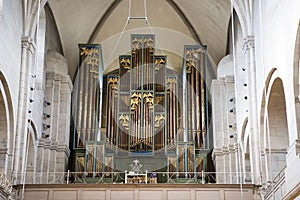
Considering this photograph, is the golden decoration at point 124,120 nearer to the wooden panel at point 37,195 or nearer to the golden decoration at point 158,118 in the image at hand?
the golden decoration at point 158,118

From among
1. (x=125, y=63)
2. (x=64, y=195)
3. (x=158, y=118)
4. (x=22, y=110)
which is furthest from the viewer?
(x=125, y=63)

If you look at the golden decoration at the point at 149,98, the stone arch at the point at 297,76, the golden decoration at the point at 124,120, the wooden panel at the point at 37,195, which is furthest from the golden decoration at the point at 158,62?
the stone arch at the point at 297,76

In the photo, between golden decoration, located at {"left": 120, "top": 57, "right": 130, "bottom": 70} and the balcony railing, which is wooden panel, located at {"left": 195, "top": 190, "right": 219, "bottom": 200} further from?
golden decoration, located at {"left": 120, "top": 57, "right": 130, "bottom": 70}

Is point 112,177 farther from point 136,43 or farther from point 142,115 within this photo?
point 136,43

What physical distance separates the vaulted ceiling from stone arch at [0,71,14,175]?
6.64m

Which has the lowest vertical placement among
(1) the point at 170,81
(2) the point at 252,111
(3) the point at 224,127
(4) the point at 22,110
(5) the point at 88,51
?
(2) the point at 252,111

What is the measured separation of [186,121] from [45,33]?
6.19m

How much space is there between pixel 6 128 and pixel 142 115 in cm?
650

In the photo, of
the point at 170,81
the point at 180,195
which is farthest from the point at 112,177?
the point at 170,81

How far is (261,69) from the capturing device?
17.8 metres

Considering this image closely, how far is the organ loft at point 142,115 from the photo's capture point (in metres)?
21.6

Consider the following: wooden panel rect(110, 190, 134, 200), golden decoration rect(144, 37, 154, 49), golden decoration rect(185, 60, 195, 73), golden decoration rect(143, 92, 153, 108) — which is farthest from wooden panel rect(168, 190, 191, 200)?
golden decoration rect(144, 37, 154, 49)

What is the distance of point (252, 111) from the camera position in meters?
18.2

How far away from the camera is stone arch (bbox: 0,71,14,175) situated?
17297 millimetres
